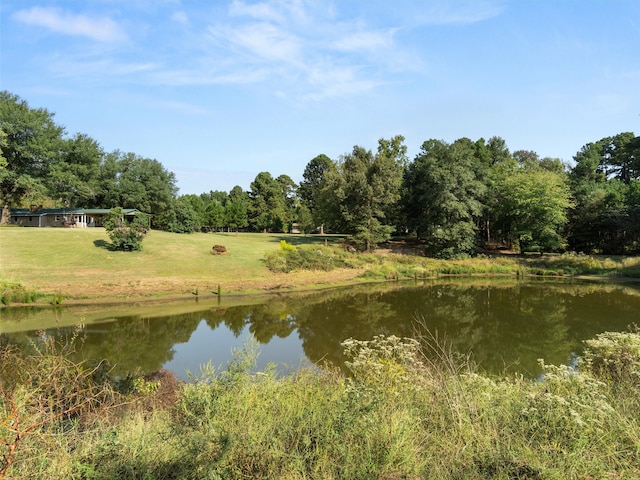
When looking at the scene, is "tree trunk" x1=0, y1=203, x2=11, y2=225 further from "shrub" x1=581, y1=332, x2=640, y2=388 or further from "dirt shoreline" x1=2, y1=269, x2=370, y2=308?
"shrub" x1=581, y1=332, x2=640, y2=388

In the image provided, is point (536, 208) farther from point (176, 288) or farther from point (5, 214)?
point (5, 214)

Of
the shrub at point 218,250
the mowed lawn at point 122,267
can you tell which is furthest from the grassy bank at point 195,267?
the shrub at point 218,250

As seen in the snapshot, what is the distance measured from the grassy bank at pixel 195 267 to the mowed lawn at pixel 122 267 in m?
0.05

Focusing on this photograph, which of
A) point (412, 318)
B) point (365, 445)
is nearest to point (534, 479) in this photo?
point (365, 445)

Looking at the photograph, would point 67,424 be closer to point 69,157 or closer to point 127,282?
point 127,282

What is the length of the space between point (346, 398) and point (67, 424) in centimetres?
400

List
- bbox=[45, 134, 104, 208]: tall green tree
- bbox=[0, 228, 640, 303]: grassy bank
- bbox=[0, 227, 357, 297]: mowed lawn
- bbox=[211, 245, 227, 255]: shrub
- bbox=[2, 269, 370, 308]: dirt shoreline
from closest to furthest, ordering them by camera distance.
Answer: bbox=[2, 269, 370, 308]: dirt shoreline, bbox=[0, 228, 640, 303]: grassy bank, bbox=[0, 227, 357, 297]: mowed lawn, bbox=[211, 245, 227, 255]: shrub, bbox=[45, 134, 104, 208]: tall green tree

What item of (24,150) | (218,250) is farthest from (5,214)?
(218,250)

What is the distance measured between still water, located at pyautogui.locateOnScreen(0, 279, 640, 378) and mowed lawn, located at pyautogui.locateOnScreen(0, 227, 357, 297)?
2234 millimetres

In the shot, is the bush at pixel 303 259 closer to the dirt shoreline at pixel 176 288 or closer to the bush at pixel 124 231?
the dirt shoreline at pixel 176 288

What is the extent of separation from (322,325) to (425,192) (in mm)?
26721

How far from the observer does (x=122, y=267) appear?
80.3 ft

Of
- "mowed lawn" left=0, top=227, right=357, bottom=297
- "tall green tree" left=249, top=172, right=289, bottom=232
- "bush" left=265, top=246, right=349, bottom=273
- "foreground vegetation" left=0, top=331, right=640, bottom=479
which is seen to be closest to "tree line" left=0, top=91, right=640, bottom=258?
"bush" left=265, top=246, right=349, bottom=273

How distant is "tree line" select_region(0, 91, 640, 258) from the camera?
36.1 meters
